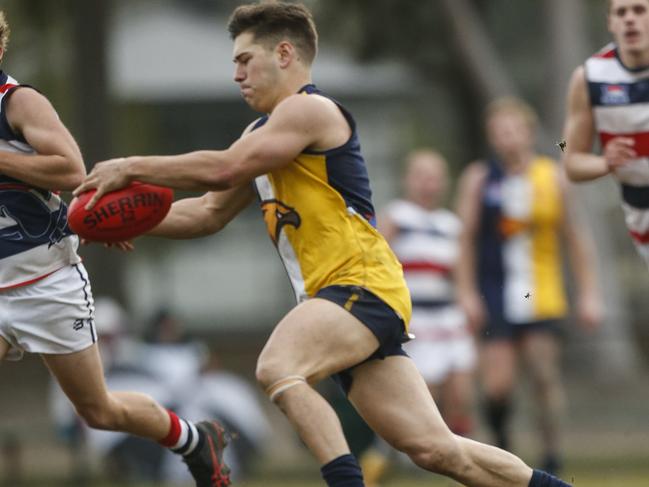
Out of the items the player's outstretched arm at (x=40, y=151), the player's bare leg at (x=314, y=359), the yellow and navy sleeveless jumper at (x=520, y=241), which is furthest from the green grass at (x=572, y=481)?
the player's outstretched arm at (x=40, y=151)

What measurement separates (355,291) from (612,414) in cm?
873

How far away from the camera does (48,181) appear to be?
6922 mm

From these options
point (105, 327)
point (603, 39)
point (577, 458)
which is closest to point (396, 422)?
point (577, 458)

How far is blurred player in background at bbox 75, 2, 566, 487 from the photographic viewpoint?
643cm

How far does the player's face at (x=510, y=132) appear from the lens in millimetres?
11500

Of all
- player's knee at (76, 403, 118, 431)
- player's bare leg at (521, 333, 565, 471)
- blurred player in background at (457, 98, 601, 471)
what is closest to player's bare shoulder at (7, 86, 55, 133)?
player's knee at (76, 403, 118, 431)

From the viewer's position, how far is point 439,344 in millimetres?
11953

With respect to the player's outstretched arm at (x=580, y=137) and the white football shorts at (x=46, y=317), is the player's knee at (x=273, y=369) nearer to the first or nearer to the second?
the white football shorts at (x=46, y=317)

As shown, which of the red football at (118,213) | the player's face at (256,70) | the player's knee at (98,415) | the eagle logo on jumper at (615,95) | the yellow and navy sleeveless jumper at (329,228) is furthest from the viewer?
the eagle logo on jumper at (615,95)

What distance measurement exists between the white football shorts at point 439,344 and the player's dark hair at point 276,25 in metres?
5.27

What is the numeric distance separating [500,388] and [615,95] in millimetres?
3614

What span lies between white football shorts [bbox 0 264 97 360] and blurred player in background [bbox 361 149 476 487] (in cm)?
491

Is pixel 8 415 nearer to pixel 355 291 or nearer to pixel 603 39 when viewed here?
pixel 603 39

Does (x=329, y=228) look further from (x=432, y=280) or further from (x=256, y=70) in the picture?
(x=432, y=280)
